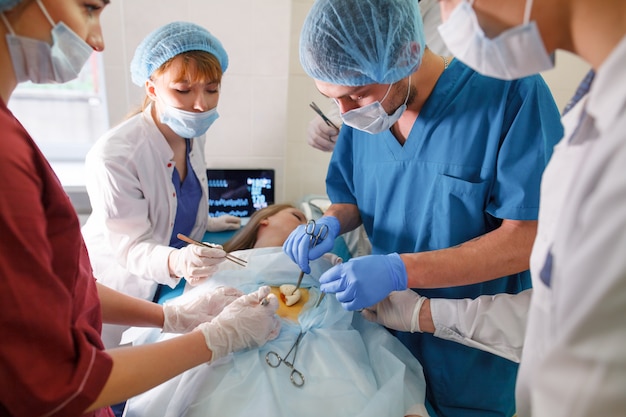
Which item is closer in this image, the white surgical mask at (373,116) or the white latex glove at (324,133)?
the white surgical mask at (373,116)

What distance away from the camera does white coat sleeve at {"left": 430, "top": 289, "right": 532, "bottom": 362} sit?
3.89ft

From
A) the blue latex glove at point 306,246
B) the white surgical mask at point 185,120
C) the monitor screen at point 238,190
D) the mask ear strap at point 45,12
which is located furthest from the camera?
the monitor screen at point 238,190

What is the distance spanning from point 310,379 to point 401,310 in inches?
14.0

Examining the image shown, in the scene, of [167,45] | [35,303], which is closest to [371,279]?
[35,303]

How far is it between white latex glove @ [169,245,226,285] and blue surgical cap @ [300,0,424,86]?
2.50ft

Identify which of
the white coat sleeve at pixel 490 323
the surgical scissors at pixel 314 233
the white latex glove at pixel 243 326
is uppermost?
the surgical scissors at pixel 314 233

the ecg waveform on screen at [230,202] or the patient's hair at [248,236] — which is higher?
the patient's hair at [248,236]

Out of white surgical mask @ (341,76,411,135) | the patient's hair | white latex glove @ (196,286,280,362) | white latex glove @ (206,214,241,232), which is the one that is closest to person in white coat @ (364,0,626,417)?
white surgical mask @ (341,76,411,135)

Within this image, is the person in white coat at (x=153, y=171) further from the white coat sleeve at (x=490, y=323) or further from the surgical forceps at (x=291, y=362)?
the white coat sleeve at (x=490, y=323)

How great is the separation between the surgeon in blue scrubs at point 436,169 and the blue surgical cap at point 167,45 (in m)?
0.58

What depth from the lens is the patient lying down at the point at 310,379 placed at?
109 centimetres

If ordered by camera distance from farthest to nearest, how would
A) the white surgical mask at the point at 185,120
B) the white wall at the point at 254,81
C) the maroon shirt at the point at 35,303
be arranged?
the white wall at the point at 254,81
the white surgical mask at the point at 185,120
the maroon shirt at the point at 35,303

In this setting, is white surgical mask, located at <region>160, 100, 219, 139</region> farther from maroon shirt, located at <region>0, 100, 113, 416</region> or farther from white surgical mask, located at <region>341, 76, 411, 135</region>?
maroon shirt, located at <region>0, 100, 113, 416</region>

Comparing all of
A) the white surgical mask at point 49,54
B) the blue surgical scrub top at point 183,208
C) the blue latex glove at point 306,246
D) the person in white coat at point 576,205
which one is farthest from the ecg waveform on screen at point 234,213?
the person in white coat at point 576,205
